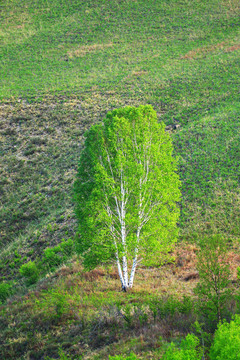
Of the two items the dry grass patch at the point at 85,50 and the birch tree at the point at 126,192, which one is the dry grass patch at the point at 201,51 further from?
the birch tree at the point at 126,192

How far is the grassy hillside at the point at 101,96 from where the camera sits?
25812 mm

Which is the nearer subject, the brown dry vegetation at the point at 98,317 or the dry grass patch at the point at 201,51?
the brown dry vegetation at the point at 98,317

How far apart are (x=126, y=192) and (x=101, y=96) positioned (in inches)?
1467

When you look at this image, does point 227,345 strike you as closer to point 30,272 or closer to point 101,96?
point 30,272

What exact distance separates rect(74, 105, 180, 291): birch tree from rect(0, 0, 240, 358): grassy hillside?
6075 mm

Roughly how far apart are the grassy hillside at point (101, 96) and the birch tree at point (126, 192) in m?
6.07

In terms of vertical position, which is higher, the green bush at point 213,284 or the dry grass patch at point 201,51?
the dry grass patch at point 201,51

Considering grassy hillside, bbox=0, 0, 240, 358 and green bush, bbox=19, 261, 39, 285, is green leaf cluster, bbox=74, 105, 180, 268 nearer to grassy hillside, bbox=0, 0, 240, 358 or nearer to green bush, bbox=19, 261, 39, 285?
grassy hillside, bbox=0, 0, 240, 358

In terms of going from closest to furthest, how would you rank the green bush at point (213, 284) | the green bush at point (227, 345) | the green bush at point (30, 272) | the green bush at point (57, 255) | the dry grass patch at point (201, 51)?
1. the green bush at point (227, 345)
2. the green bush at point (213, 284)
3. the green bush at point (30, 272)
4. the green bush at point (57, 255)
5. the dry grass patch at point (201, 51)

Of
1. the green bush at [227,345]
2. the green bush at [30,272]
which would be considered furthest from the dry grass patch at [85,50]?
the green bush at [227,345]

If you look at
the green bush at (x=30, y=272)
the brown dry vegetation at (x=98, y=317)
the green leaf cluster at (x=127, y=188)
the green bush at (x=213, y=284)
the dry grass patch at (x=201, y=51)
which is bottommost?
the green bush at (x=30, y=272)

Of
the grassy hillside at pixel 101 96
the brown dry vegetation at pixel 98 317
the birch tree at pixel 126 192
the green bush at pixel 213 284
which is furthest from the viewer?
the grassy hillside at pixel 101 96

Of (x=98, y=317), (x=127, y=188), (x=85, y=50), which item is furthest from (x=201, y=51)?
(x=98, y=317)

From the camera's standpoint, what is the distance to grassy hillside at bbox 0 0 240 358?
25.8 m
